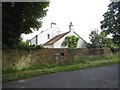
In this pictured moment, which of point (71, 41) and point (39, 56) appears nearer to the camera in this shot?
point (39, 56)

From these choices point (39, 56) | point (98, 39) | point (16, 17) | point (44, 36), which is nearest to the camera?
point (16, 17)

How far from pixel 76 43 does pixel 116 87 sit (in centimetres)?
2744

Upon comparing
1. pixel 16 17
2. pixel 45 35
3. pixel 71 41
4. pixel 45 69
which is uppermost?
pixel 45 35

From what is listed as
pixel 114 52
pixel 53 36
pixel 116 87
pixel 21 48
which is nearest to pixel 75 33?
pixel 53 36

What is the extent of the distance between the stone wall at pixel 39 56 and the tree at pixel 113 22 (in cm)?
410

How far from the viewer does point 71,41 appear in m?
37.6

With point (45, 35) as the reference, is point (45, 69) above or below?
below

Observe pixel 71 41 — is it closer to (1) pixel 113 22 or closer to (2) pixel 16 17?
(1) pixel 113 22

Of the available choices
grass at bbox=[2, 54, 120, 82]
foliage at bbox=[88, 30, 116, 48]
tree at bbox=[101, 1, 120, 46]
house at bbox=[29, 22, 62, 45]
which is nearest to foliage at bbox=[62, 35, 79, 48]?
foliage at bbox=[88, 30, 116, 48]

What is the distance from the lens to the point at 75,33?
129 ft

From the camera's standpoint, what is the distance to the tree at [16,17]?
17.0 metres

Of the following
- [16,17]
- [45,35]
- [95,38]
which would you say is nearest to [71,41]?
[95,38]

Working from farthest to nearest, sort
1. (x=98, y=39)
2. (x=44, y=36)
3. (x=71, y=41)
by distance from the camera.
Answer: (x=44, y=36)
(x=98, y=39)
(x=71, y=41)

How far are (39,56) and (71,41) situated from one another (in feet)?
60.5
